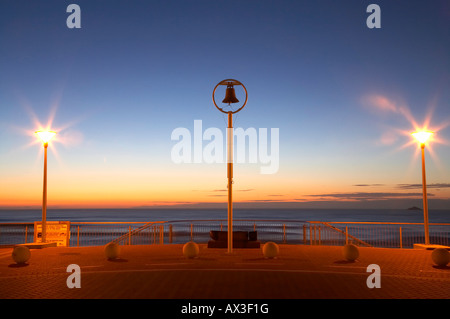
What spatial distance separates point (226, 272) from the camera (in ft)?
37.9

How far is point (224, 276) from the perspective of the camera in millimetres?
10930

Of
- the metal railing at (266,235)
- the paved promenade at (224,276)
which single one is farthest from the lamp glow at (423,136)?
the paved promenade at (224,276)

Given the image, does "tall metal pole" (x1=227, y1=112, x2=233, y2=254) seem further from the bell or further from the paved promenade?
the paved promenade

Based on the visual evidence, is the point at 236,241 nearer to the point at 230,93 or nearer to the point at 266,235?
the point at 230,93

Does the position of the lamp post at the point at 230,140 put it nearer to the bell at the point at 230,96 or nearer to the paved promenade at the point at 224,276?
the bell at the point at 230,96

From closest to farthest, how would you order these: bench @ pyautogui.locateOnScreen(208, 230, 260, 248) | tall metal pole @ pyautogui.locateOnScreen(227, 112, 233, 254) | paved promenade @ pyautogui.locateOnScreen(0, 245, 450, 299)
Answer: paved promenade @ pyautogui.locateOnScreen(0, 245, 450, 299), tall metal pole @ pyautogui.locateOnScreen(227, 112, 233, 254), bench @ pyautogui.locateOnScreen(208, 230, 260, 248)

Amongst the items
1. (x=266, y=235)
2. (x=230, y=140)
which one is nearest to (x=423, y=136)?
(x=230, y=140)

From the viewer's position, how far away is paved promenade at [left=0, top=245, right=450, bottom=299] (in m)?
8.86

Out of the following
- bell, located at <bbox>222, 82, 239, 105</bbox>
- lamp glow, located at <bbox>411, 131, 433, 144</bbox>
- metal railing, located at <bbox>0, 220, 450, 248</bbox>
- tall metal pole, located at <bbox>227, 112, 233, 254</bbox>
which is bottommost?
metal railing, located at <bbox>0, 220, 450, 248</bbox>

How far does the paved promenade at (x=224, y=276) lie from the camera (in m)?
8.86

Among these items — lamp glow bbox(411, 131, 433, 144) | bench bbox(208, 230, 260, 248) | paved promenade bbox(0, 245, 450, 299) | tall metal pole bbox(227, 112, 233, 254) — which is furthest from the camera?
bench bbox(208, 230, 260, 248)

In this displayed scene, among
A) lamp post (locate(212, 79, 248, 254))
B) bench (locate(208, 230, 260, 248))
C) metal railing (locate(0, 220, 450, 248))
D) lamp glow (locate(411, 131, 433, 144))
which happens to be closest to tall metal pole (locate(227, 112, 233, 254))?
lamp post (locate(212, 79, 248, 254))
